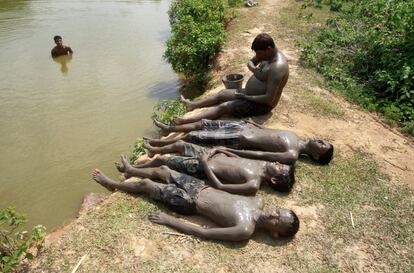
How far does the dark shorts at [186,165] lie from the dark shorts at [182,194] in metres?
0.20

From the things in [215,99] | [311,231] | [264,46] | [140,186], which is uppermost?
[264,46]

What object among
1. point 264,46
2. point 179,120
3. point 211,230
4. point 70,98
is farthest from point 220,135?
point 70,98

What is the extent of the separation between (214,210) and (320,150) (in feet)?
5.84

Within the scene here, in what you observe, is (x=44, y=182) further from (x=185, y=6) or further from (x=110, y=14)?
(x=110, y=14)

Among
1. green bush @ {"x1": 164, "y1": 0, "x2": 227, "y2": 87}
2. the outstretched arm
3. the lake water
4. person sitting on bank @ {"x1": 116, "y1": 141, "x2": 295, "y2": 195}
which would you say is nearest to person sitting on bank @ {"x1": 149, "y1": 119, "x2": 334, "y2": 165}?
person sitting on bank @ {"x1": 116, "y1": 141, "x2": 295, "y2": 195}

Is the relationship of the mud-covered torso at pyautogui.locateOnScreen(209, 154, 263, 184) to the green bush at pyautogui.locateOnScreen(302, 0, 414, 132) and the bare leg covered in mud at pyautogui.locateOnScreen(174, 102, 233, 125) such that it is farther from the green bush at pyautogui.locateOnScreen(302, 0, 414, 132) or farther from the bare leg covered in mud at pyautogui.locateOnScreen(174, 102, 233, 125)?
the green bush at pyautogui.locateOnScreen(302, 0, 414, 132)

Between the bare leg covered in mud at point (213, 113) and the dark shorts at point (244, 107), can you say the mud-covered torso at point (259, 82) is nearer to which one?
the dark shorts at point (244, 107)

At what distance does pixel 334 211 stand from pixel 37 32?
12.9 metres

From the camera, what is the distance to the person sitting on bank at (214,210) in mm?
3930

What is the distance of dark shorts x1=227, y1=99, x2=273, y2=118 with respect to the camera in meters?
5.89

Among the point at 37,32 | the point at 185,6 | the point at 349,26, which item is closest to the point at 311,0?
the point at 349,26

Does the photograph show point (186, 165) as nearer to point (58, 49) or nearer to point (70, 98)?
point (70, 98)

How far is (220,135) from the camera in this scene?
5148 mm

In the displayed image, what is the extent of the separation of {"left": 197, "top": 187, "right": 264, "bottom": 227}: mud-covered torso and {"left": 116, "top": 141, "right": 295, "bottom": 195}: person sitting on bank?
134 mm
